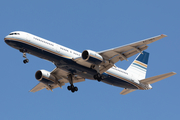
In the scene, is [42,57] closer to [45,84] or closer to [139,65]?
[45,84]

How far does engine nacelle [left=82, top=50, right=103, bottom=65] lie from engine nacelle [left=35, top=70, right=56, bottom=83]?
8.76m

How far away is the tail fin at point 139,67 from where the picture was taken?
4862cm

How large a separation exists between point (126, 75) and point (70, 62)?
9.09 meters

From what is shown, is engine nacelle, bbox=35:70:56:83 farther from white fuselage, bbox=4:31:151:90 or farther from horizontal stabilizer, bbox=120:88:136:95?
horizontal stabilizer, bbox=120:88:136:95

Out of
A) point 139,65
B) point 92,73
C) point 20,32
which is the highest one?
point 139,65

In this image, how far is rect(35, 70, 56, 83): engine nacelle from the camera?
45.6 metres

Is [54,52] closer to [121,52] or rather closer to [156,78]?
[121,52]

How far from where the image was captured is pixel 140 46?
38.3 meters

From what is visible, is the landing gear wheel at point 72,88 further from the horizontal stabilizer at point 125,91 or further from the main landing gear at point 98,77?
the horizontal stabilizer at point 125,91

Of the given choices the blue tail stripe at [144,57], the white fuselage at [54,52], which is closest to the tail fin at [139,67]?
the blue tail stripe at [144,57]

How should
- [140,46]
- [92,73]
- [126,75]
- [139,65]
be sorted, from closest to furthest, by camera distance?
[140,46]
[92,73]
[126,75]
[139,65]

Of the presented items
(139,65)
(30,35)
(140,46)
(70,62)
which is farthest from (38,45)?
(139,65)

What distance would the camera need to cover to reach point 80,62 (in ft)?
133

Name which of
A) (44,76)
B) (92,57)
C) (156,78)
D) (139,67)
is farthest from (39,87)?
(156,78)
